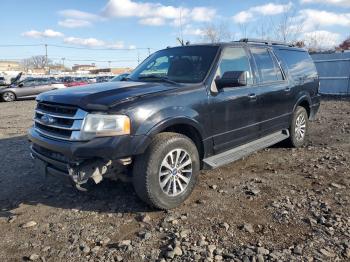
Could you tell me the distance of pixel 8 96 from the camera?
20156 mm

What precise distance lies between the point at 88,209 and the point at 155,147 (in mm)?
1210

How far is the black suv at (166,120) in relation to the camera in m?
3.64

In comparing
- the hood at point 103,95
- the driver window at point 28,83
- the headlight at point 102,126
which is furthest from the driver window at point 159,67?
the driver window at point 28,83

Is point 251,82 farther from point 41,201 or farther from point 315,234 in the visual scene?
point 41,201

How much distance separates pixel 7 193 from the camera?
4.82 meters

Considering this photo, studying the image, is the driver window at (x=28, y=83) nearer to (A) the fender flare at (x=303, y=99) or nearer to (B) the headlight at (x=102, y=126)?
(A) the fender flare at (x=303, y=99)

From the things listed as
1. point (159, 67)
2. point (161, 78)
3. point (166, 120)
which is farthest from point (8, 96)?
point (166, 120)

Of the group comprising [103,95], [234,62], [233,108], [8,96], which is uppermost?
[234,62]

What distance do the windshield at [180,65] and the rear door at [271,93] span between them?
3.26 feet

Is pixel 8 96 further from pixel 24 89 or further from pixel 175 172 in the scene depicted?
pixel 175 172

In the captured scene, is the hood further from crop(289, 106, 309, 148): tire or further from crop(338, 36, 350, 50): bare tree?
crop(338, 36, 350, 50): bare tree

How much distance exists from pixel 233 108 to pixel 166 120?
1318 mm

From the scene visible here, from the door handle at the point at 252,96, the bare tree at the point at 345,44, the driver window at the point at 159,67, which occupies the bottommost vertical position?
the door handle at the point at 252,96

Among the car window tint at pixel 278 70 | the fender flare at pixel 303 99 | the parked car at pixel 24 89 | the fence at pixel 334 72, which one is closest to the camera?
the car window tint at pixel 278 70
